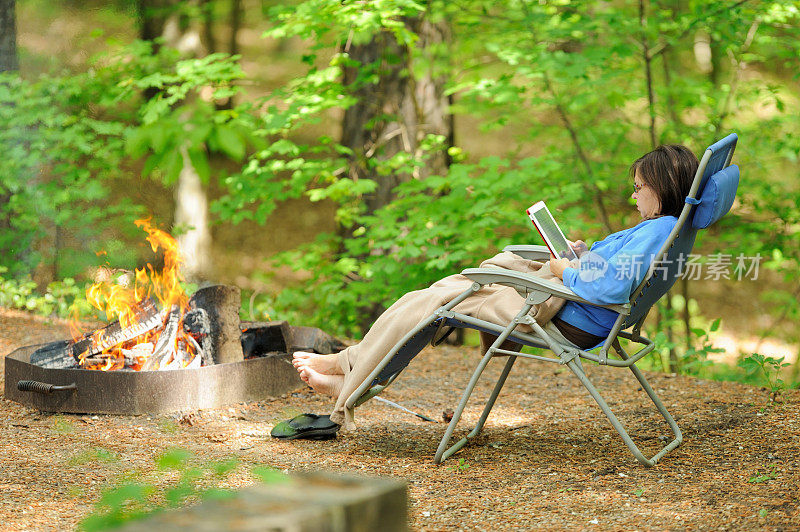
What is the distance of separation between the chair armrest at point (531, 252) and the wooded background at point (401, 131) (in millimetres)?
1231

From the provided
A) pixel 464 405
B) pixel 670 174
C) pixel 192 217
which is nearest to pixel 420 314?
pixel 464 405

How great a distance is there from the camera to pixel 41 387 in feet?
11.3

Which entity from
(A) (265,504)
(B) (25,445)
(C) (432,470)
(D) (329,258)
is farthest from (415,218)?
(A) (265,504)

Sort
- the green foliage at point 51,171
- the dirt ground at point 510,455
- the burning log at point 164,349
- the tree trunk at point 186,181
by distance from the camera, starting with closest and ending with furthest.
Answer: the dirt ground at point 510,455 → the burning log at point 164,349 → the green foliage at point 51,171 → the tree trunk at point 186,181

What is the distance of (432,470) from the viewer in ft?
9.50

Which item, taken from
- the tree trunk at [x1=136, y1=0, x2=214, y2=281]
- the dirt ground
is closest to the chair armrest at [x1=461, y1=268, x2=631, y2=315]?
the dirt ground

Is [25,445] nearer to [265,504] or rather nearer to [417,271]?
[265,504]

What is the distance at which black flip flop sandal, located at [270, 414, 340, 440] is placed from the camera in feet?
10.7

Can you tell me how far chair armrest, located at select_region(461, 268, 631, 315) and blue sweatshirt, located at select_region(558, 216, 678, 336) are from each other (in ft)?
0.10

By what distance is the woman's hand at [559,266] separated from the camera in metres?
2.92

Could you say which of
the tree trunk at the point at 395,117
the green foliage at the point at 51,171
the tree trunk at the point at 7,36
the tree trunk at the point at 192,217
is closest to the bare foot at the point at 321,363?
the tree trunk at the point at 395,117

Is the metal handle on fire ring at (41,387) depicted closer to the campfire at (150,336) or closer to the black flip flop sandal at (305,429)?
the campfire at (150,336)

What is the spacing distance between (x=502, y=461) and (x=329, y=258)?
12.6ft

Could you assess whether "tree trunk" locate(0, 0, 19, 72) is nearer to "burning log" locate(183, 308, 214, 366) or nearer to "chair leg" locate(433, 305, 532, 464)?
"burning log" locate(183, 308, 214, 366)
